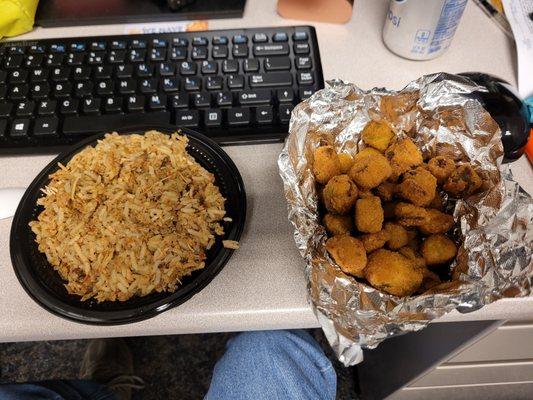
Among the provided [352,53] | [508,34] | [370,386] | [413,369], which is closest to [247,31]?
[352,53]

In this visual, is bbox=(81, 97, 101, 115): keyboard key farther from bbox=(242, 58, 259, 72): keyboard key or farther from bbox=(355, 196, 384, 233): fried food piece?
bbox=(355, 196, 384, 233): fried food piece

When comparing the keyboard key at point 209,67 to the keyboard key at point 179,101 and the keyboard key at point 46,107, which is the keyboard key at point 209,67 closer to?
the keyboard key at point 179,101

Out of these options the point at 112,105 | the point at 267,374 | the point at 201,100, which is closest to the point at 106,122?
the point at 112,105

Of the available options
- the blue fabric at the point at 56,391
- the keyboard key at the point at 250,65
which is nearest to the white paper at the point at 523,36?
the keyboard key at the point at 250,65

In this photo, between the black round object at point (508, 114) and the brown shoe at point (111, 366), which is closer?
the black round object at point (508, 114)

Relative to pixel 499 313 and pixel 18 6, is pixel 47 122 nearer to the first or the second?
pixel 18 6

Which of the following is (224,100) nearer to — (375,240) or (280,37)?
(280,37)
